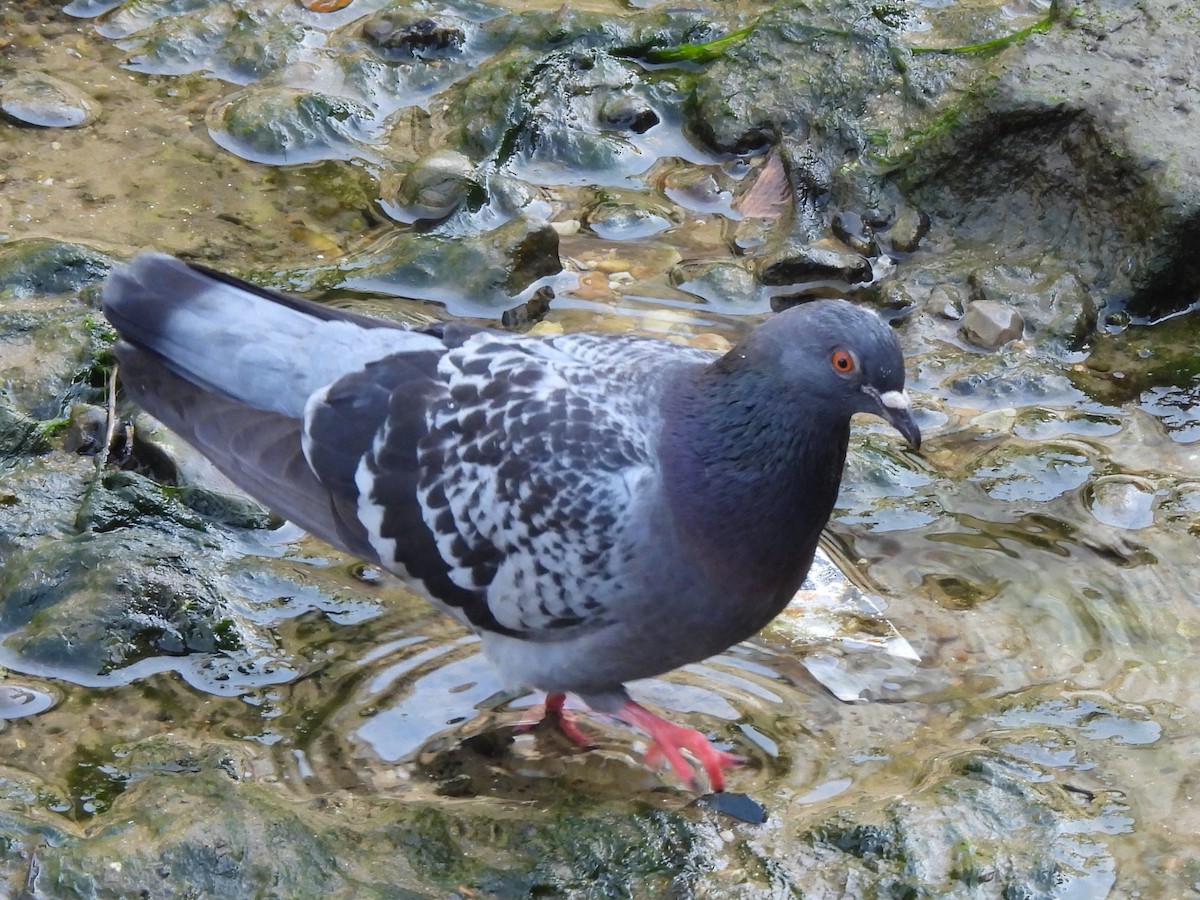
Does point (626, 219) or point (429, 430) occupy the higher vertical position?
point (429, 430)

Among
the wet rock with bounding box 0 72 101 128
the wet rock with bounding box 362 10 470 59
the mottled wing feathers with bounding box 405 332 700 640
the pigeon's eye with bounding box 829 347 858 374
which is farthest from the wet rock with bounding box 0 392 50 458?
the wet rock with bounding box 362 10 470 59

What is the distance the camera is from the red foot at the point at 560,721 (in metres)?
5.11

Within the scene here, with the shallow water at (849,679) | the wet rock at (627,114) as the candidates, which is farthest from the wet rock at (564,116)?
the shallow water at (849,679)

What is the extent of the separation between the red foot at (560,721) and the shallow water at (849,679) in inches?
2.9

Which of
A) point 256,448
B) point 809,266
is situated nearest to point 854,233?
point 809,266

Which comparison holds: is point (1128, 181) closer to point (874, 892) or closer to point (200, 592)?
point (874, 892)

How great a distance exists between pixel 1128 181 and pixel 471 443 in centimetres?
384

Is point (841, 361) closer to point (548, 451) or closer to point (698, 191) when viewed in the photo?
point (548, 451)

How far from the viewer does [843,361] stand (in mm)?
4293

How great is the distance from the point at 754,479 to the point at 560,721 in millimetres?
1297

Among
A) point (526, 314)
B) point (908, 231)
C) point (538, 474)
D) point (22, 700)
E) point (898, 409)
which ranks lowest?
point (22, 700)

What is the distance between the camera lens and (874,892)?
4.12m

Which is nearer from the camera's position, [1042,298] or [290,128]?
[1042,298]

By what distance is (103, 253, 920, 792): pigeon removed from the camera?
173 inches
